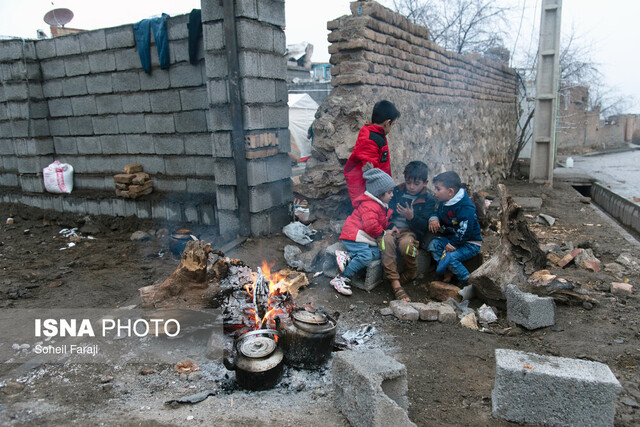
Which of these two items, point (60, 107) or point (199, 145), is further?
point (60, 107)

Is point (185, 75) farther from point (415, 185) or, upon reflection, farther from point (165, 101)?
point (415, 185)

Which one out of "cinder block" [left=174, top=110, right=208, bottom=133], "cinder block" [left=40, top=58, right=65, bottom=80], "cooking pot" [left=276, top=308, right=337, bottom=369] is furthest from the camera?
"cinder block" [left=40, top=58, right=65, bottom=80]

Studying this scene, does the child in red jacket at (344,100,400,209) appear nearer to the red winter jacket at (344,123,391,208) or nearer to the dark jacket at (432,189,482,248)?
the red winter jacket at (344,123,391,208)

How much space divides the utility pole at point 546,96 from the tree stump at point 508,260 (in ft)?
27.8

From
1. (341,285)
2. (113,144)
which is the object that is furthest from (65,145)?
(341,285)

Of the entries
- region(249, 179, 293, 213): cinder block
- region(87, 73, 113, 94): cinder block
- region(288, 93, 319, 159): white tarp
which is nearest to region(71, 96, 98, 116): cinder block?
region(87, 73, 113, 94): cinder block

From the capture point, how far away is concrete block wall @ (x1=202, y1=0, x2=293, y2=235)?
197 inches

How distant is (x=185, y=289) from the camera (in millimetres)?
3529

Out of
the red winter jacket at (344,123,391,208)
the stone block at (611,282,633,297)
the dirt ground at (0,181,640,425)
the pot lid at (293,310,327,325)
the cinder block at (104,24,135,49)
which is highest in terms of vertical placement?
the cinder block at (104,24,135,49)

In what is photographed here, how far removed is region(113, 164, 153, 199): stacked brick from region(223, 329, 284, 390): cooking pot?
4351mm

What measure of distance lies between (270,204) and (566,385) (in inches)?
159

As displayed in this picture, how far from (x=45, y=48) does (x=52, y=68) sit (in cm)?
32

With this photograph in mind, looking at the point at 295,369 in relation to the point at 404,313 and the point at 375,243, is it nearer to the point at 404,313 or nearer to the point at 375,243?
the point at 404,313

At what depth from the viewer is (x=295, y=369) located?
3.01 meters
